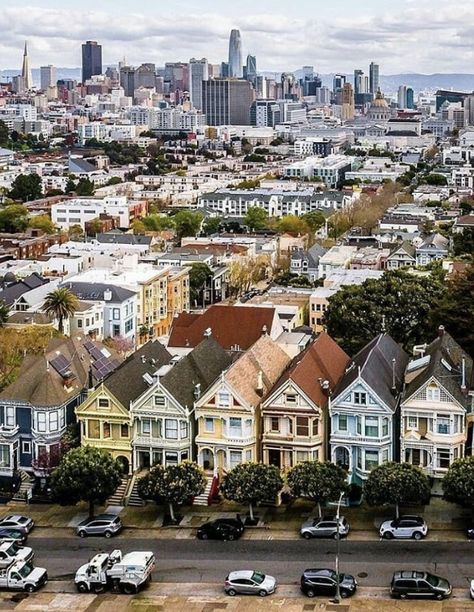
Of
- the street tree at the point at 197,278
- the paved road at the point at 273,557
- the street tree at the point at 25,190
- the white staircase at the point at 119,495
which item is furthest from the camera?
the street tree at the point at 25,190

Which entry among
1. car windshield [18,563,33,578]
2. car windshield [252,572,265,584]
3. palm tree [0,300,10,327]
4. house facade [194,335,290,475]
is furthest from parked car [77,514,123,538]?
palm tree [0,300,10,327]

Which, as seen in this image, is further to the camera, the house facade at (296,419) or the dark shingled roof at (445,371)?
the house facade at (296,419)

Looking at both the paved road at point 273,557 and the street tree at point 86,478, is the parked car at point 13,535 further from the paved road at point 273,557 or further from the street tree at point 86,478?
the street tree at point 86,478

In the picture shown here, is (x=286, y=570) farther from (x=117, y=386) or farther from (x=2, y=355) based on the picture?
(x=2, y=355)

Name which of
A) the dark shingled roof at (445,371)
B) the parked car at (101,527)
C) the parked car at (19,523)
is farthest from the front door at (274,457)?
the parked car at (19,523)

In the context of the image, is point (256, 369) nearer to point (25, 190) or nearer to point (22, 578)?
point (22, 578)
